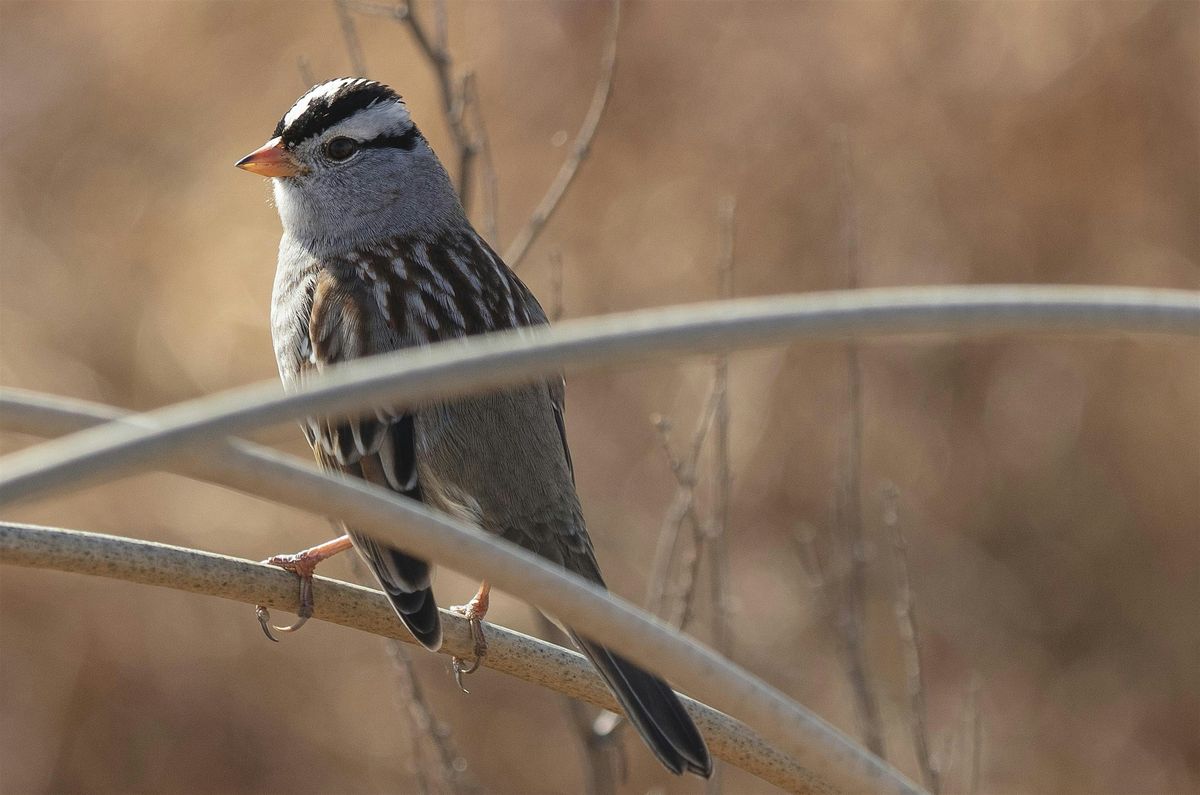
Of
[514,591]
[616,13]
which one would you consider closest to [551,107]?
[616,13]

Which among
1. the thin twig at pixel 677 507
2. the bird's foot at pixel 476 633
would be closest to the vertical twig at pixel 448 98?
the thin twig at pixel 677 507

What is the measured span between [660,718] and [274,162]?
1793 millimetres

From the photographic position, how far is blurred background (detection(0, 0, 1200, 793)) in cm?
597

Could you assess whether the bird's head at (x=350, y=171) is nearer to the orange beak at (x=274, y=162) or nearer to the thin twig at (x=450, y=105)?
the orange beak at (x=274, y=162)

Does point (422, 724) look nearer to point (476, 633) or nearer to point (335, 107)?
point (476, 633)

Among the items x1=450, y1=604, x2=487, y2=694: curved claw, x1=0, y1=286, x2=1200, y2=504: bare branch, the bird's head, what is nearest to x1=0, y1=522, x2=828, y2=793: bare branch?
x1=450, y1=604, x2=487, y2=694: curved claw

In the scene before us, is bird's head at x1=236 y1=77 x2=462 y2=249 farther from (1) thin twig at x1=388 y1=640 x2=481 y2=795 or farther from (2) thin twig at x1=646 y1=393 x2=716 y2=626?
(1) thin twig at x1=388 y1=640 x2=481 y2=795

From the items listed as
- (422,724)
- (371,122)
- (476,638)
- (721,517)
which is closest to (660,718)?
(476,638)

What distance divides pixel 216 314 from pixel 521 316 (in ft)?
13.2

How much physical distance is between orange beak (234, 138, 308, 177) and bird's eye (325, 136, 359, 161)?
0.24 ft

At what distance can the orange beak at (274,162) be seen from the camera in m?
3.36

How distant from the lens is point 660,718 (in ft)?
7.25

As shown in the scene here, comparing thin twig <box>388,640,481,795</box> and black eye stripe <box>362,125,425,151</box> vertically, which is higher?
black eye stripe <box>362,125,425,151</box>

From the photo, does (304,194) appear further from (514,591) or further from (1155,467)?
(1155,467)
